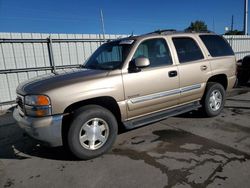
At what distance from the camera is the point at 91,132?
3609 mm

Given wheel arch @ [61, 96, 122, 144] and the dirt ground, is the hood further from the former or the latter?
the dirt ground

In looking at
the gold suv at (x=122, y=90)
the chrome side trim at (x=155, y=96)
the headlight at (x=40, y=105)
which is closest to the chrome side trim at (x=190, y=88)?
the gold suv at (x=122, y=90)

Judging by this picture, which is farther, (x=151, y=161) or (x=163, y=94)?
(x=163, y=94)

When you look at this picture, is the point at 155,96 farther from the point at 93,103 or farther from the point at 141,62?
the point at 93,103

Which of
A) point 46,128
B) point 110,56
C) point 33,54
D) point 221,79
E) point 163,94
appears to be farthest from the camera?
point 33,54

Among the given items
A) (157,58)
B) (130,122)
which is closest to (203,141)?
(130,122)

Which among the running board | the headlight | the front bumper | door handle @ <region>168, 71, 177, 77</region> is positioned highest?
door handle @ <region>168, 71, 177, 77</region>

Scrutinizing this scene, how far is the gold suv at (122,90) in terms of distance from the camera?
330cm

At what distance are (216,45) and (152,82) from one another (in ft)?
7.67

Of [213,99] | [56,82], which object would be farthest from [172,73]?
[56,82]

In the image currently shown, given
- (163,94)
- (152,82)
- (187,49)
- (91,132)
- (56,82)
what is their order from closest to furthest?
1. (56,82)
2. (91,132)
3. (152,82)
4. (163,94)
5. (187,49)

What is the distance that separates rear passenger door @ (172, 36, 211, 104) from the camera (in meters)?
4.58

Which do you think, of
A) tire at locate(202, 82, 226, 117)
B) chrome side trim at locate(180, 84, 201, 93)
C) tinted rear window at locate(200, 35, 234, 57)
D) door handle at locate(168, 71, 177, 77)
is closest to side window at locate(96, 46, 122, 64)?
door handle at locate(168, 71, 177, 77)

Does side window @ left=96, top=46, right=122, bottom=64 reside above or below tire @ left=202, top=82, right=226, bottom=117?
above
